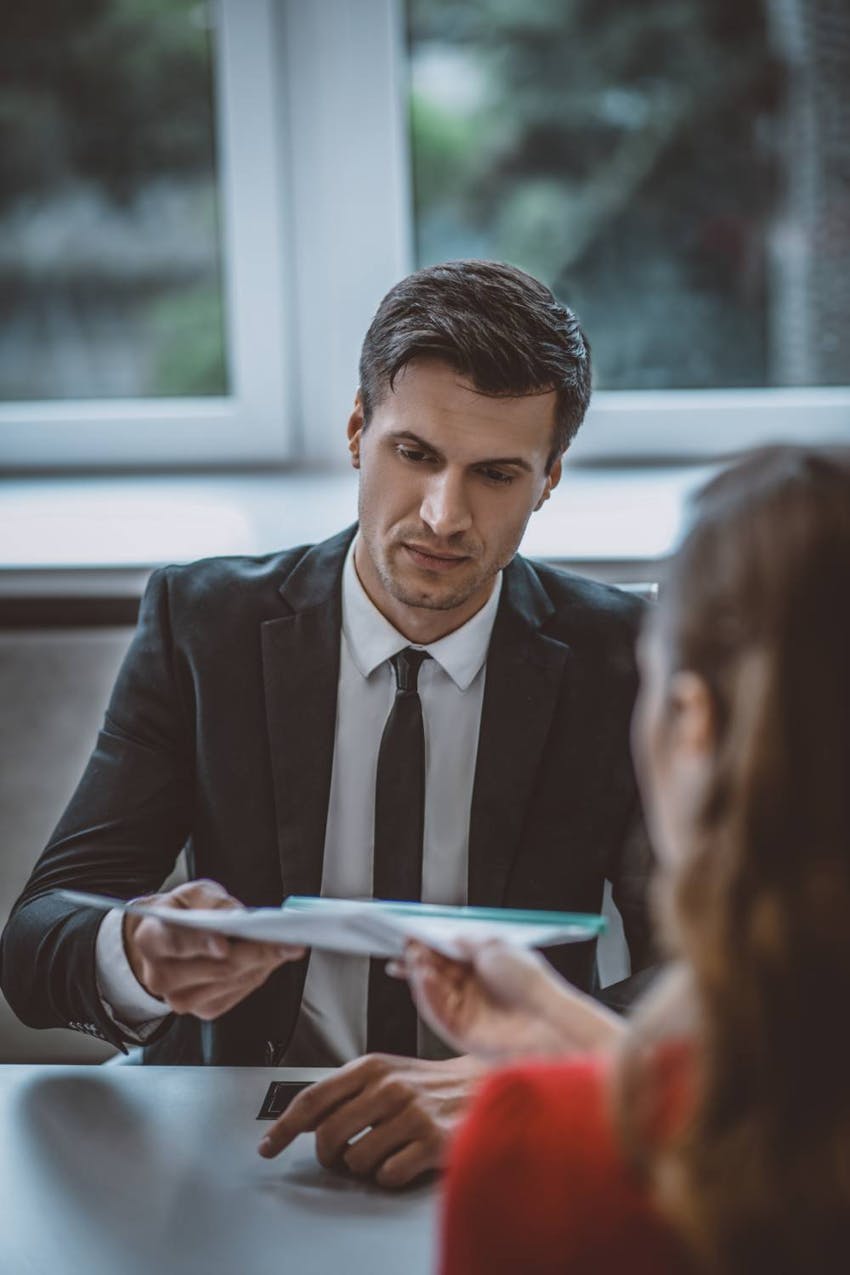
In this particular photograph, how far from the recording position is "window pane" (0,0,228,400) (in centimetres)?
264

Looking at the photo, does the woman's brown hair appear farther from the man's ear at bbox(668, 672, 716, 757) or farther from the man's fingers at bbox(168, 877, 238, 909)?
the man's fingers at bbox(168, 877, 238, 909)

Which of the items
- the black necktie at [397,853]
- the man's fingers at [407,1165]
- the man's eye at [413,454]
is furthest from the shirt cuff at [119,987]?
the man's eye at [413,454]

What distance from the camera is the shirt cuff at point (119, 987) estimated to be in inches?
56.4

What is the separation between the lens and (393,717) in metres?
1.63

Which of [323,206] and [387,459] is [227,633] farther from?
[323,206]

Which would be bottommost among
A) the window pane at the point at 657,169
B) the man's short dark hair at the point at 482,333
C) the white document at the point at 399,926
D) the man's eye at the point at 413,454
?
the white document at the point at 399,926

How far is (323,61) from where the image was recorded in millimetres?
2539

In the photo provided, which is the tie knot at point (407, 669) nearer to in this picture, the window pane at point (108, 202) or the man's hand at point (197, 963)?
the man's hand at point (197, 963)

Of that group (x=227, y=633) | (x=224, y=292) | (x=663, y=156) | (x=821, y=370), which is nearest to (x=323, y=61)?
(x=224, y=292)

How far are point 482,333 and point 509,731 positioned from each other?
47 cm

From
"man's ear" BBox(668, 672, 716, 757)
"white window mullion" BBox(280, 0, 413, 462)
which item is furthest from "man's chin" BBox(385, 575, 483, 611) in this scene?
"white window mullion" BBox(280, 0, 413, 462)

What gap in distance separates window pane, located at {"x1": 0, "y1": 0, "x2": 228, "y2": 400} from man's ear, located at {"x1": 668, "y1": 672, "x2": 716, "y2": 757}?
2.19 m

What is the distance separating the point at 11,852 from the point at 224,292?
1162 millimetres

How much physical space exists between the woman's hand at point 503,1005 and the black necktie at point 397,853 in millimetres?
602
